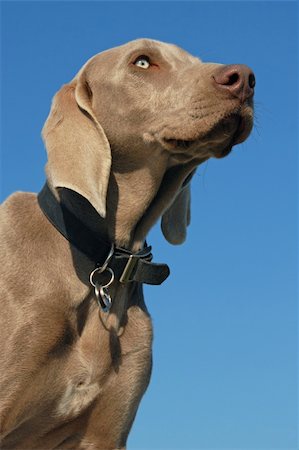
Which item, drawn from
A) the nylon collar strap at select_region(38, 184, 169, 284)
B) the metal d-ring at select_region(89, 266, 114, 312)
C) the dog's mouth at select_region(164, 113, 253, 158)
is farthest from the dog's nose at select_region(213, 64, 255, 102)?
the metal d-ring at select_region(89, 266, 114, 312)

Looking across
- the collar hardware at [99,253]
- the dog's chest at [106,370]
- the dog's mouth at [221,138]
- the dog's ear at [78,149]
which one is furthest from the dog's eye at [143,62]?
the dog's chest at [106,370]

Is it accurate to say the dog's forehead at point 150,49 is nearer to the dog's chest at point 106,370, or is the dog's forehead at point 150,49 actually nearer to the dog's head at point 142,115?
the dog's head at point 142,115

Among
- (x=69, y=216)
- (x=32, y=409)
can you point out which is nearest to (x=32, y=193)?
(x=69, y=216)

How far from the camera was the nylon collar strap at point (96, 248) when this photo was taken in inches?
220

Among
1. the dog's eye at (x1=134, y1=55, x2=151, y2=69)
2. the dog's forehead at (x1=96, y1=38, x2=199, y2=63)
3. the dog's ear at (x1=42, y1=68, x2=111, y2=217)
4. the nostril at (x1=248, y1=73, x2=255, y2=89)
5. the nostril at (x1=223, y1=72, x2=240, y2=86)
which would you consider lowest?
the dog's ear at (x1=42, y1=68, x2=111, y2=217)

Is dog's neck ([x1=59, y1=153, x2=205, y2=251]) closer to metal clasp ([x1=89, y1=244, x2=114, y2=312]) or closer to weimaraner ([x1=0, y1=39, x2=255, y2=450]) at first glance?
weimaraner ([x1=0, y1=39, x2=255, y2=450])

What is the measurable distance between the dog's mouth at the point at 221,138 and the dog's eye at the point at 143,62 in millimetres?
545

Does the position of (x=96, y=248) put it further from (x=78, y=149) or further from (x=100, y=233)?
(x=78, y=149)

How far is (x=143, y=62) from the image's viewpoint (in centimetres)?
580

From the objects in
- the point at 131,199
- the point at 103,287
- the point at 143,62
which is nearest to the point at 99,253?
the point at 103,287

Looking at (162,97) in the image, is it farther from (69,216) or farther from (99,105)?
(69,216)

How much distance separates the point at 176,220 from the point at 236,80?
4.59 feet

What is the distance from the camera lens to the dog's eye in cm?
578

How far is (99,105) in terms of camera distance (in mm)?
5758
